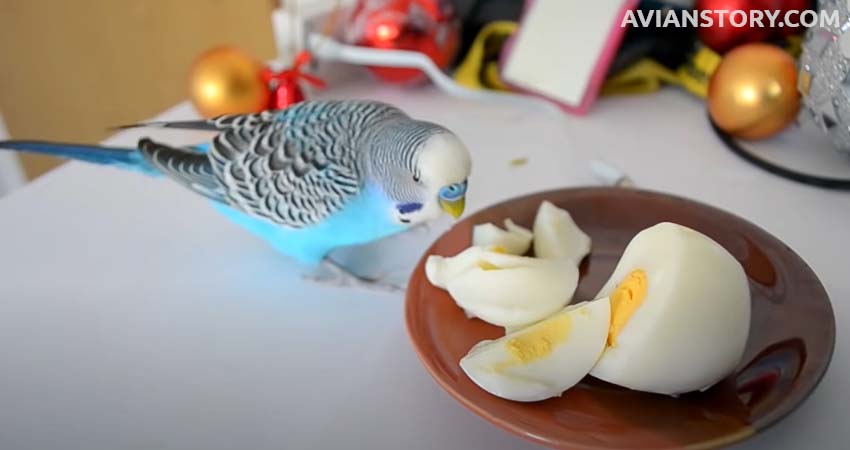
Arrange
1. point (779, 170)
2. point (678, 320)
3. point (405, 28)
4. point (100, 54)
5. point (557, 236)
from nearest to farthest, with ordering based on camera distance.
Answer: point (678, 320) < point (557, 236) < point (779, 170) < point (405, 28) < point (100, 54)

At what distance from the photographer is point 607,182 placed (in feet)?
1.95

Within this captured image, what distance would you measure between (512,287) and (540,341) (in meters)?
0.04

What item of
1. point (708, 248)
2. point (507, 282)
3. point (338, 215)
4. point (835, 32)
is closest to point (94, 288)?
point (338, 215)

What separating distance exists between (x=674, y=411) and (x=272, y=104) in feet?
1.45

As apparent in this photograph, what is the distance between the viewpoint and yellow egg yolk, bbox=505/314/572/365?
0.37 meters

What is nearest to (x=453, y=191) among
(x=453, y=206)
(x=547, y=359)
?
(x=453, y=206)

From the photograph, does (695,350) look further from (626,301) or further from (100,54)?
(100,54)

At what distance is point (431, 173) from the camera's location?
0.43m

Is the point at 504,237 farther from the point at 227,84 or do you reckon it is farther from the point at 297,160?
the point at 227,84

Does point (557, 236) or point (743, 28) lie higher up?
point (743, 28)

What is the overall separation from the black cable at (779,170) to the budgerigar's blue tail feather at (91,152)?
0.45 m

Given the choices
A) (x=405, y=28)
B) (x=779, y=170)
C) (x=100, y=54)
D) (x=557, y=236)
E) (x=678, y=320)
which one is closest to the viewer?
(x=678, y=320)

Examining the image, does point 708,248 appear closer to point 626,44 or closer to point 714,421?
point 714,421

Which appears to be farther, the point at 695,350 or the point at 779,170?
the point at 779,170
